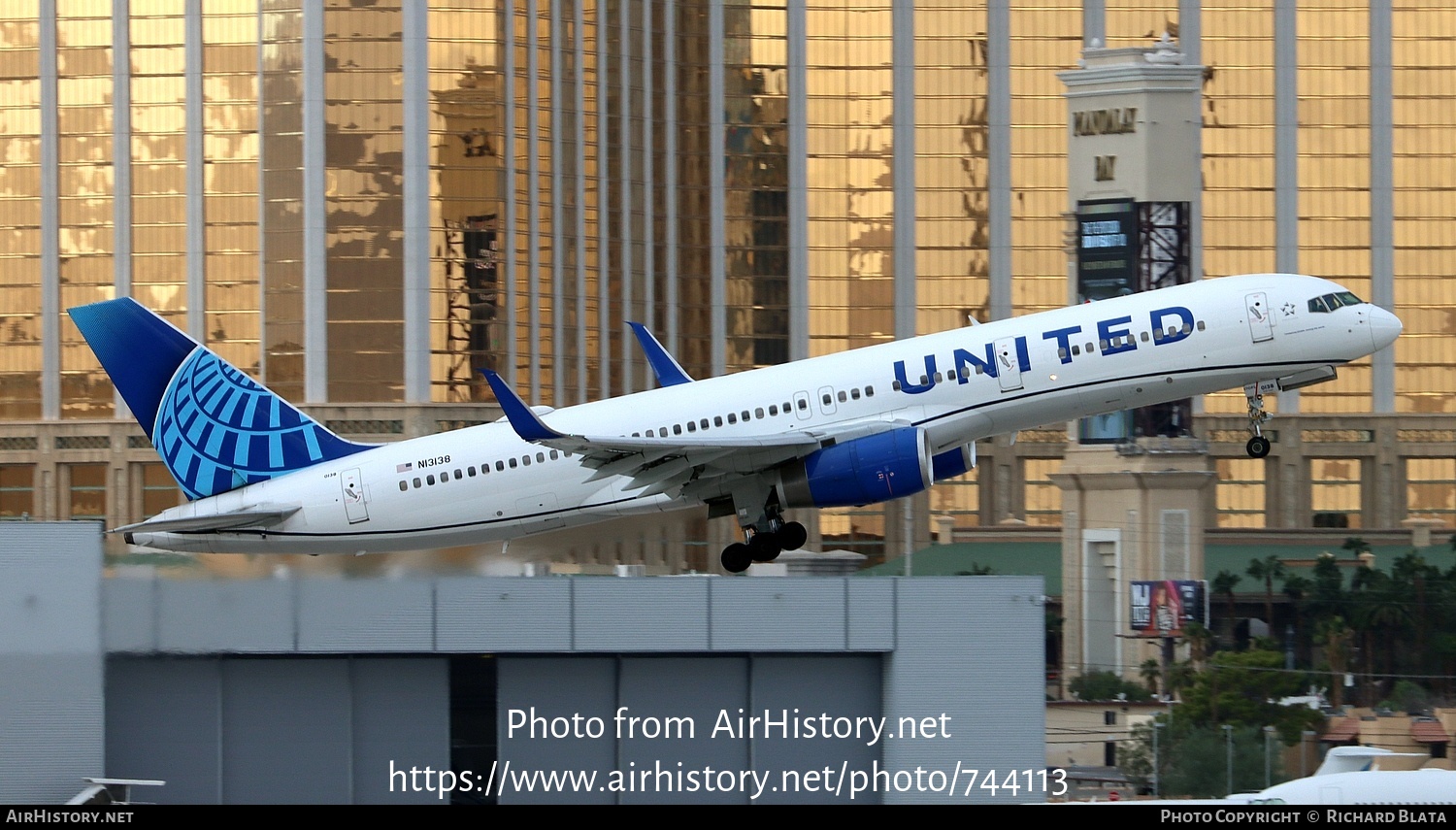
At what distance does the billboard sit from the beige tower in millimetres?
182

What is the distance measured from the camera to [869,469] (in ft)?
154

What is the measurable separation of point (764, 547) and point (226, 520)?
40.5 ft

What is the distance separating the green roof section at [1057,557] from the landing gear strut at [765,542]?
259ft

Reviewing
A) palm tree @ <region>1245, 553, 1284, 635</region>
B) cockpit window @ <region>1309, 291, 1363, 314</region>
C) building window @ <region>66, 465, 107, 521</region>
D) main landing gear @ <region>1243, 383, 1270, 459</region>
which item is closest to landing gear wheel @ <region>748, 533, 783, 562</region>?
main landing gear @ <region>1243, 383, 1270, 459</region>

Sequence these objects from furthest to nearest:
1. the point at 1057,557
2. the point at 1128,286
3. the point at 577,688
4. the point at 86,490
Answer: the point at 1057,557 < the point at 86,490 < the point at 1128,286 < the point at 577,688

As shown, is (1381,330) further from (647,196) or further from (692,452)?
(647,196)

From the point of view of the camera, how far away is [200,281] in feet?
387

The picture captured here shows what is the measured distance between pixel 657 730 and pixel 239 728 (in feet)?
29.8

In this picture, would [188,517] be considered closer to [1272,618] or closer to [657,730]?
[657,730]

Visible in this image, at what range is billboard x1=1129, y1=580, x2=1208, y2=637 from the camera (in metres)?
115

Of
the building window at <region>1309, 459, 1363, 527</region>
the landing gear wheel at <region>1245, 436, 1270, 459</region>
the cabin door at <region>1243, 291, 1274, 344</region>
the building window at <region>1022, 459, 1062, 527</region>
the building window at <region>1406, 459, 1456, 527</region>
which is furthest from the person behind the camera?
the building window at <region>1309, 459, 1363, 527</region>

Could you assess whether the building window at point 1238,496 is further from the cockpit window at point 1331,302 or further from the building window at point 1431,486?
the cockpit window at point 1331,302

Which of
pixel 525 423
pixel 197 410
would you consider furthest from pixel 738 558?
pixel 197 410

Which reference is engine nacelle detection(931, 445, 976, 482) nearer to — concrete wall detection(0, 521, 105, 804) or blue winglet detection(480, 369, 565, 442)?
blue winglet detection(480, 369, 565, 442)
